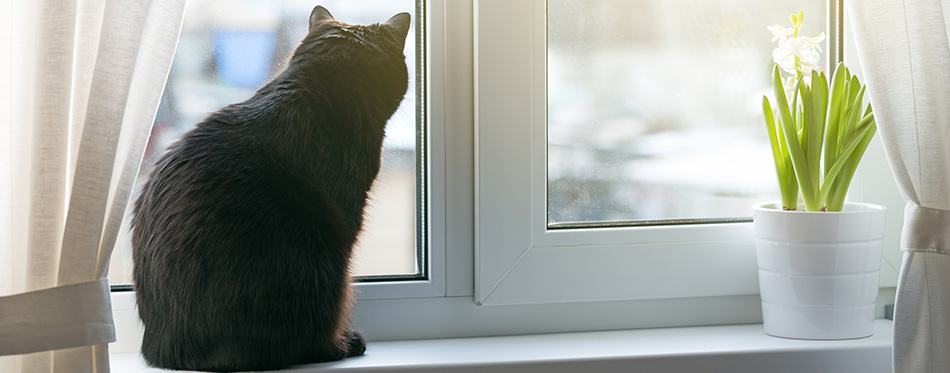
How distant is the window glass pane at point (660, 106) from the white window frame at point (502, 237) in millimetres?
43

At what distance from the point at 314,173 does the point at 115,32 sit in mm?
267

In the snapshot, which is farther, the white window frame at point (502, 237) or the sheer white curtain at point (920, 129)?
the white window frame at point (502, 237)

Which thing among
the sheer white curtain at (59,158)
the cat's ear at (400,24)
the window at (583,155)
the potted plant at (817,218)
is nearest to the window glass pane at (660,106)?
the window at (583,155)

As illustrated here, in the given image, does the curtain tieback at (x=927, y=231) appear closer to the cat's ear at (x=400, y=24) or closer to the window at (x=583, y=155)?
the window at (x=583, y=155)

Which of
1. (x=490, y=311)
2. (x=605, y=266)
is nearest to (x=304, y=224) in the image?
(x=490, y=311)

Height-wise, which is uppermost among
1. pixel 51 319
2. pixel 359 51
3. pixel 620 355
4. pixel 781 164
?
pixel 359 51

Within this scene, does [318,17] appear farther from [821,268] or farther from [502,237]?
[821,268]

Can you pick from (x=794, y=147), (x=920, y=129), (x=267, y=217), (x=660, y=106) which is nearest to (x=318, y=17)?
(x=267, y=217)

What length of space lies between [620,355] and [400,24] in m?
0.54

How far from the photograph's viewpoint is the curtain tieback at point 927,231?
0.92 m

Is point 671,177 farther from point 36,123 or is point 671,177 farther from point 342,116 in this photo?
point 36,123

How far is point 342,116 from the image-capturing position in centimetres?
91

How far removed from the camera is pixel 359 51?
0.93 m

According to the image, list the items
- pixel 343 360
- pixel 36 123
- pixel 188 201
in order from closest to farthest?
pixel 36 123 < pixel 188 201 < pixel 343 360
